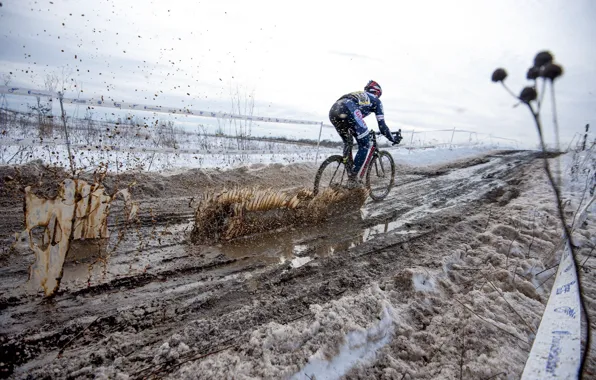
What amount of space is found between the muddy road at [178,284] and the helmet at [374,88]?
2.68 meters

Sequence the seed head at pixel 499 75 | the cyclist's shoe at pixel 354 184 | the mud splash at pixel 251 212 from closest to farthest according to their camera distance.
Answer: the seed head at pixel 499 75, the mud splash at pixel 251 212, the cyclist's shoe at pixel 354 184

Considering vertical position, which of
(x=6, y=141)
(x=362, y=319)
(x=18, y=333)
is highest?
(x=6, y=141)

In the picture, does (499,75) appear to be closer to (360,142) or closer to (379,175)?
(360,142)

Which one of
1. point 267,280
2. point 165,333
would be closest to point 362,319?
point 267,280

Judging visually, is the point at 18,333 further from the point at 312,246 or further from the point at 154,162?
the point at 154,162

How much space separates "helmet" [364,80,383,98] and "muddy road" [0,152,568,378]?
2677 mm

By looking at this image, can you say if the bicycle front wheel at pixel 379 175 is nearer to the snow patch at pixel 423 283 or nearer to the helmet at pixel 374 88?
the helmet at pixel 374 88

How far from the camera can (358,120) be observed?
6230 mm

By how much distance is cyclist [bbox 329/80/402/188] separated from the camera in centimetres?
623

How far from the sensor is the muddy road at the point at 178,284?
90.0 inches

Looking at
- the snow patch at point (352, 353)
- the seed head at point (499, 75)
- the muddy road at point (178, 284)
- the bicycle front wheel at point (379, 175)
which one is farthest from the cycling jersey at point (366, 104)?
the seed head at point (499, 75)

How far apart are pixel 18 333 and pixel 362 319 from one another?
266cm

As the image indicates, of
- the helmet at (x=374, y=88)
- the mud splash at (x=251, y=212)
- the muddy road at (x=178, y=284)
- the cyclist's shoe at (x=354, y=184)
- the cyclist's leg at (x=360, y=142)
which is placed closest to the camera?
the muddy road at (x=178, y=284)

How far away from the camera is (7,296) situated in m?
2.77
